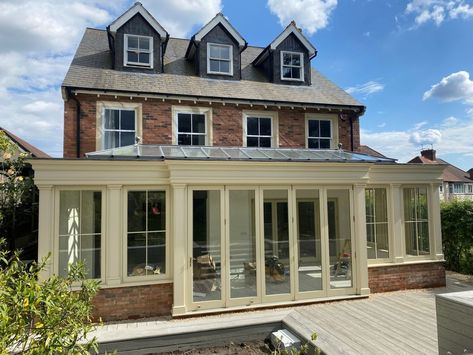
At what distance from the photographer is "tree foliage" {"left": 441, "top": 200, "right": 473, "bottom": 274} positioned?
10.5 m

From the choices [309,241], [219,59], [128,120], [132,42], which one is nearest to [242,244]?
[309,241]

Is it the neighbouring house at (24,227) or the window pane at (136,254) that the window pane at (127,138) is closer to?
the neighbouring house at (24,227)

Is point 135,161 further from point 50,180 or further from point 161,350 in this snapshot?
point 161,350

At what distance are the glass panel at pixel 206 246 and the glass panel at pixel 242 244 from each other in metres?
0.34

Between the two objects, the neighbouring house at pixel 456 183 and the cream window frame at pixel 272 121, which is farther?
the neighbouring house at pixel 456 183

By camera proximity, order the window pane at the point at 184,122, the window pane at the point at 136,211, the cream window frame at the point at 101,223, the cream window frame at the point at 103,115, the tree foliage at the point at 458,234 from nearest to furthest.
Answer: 1. the cream window frame at the point at 101,223
2. the window pane at the point at 136,211
3. the cream window frame at the point at 103,115
4. the tree foliage at the point at 458,234
5. the window pane at the point at 184,122

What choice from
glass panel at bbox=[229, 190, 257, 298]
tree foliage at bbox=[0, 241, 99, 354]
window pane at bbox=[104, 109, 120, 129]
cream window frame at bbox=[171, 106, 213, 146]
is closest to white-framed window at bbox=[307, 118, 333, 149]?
cream window frame at bbox=[171, 106, 213, 146]

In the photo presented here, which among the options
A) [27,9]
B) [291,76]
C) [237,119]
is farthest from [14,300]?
[291,76]

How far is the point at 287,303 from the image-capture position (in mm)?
7539

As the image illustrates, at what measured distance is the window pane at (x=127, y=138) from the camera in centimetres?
1053

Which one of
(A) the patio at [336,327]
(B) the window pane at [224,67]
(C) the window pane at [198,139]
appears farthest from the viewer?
(B) the window pane at [224,67]

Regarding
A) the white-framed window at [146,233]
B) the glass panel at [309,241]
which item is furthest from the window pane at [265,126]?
the white-framed window at [146,233]

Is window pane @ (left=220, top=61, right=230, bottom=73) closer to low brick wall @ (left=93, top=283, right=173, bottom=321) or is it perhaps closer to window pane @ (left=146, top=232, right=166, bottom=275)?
window pane @ (left=146, top=232, right=166, bottom=275)

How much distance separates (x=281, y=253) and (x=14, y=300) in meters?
5.96
